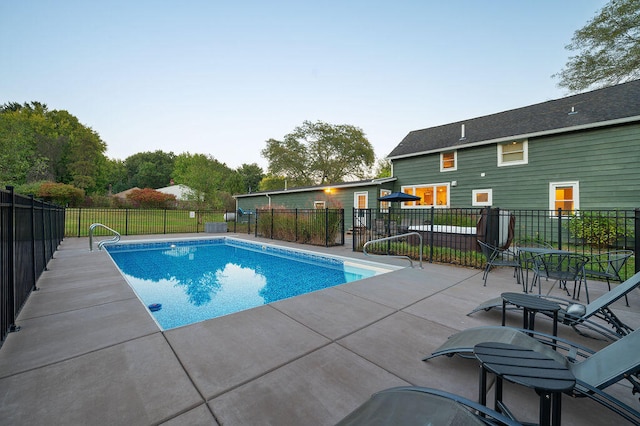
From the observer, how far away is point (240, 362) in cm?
224

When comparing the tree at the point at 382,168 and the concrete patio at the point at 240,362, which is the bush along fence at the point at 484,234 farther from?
the tree at the point at 382,168

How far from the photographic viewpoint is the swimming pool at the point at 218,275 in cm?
472

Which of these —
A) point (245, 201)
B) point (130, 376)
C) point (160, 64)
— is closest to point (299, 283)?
point (130, 376)

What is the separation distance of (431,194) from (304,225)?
282 inches

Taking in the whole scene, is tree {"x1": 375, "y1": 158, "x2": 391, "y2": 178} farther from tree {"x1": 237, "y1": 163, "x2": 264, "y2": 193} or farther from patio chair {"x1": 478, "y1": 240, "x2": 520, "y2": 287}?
patio chair {"x1": 478, "y1": 240, "x2": 520, "y2": 287}

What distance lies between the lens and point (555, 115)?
35.0 feet

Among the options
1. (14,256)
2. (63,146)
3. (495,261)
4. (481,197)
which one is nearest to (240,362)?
(14,256)

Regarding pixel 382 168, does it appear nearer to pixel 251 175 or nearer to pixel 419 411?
pixel 251 175

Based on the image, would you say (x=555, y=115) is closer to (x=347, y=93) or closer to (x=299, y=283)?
(x=347, y=93)

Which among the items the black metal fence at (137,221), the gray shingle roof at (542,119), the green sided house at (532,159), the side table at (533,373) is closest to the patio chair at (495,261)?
the side table at (533,373)

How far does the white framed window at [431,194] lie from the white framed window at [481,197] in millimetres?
1129

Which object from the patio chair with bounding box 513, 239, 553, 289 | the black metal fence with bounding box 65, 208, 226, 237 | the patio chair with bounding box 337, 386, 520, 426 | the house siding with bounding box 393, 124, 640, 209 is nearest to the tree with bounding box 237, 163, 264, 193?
the black metal fence with bounding box 65, 208, 226, 237

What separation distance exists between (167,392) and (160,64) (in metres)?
14.5

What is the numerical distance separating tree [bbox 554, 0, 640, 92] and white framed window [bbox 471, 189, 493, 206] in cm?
1095
